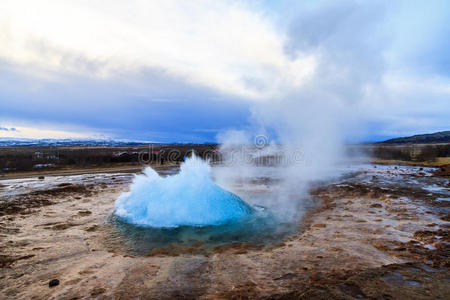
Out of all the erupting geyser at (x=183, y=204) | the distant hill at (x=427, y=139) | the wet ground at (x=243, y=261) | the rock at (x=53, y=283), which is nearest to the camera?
the wet ground at (x=243, y=261)

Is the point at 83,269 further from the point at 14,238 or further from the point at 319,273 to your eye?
the point at 319,273

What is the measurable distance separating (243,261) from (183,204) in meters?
3.33

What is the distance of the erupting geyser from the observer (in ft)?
23.5

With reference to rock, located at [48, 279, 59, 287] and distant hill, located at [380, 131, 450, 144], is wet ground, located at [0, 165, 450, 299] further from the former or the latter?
distant hill, located at [380, 131, 450, 144]

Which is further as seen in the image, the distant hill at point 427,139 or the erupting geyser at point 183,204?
the distant hill at point 427,139

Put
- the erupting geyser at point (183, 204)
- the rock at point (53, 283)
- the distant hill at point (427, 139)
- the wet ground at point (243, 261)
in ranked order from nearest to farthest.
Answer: the wet ground at point (243, 261) < the rock at point (53, 283) < the erupting geyser at point (183, 204) < the distant hill at point (427, 139)

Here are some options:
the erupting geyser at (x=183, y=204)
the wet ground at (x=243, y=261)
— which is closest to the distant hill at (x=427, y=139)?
the wet ground at (x=243, y=261)

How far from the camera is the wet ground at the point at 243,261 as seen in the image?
11.2 feet

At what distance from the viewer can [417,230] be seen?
6.23 m

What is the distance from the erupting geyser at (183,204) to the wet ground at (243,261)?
0.97 m

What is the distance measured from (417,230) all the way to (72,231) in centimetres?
922

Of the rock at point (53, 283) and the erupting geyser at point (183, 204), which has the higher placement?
the erupting geyser at point (183, 204)

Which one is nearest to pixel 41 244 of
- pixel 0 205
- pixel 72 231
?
pixel 72 231

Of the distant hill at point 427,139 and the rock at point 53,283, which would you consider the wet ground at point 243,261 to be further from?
the distant hill at point 427,139
